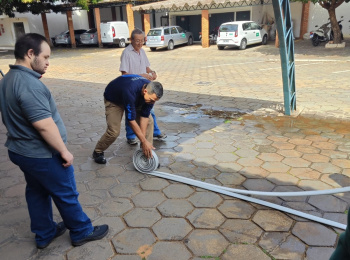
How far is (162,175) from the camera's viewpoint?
3.61 m

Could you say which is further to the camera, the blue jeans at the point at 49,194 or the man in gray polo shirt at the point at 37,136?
the blue jeans at the point at 49,194

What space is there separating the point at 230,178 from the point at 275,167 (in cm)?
65

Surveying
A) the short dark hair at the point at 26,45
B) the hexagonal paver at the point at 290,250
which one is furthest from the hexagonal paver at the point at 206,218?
the short dark hair at the point at 26,45

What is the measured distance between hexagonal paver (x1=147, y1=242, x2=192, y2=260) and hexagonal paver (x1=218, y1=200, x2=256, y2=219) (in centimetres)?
61

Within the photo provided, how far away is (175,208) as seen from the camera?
3012 mm

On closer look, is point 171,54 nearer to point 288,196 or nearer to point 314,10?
point 314,10

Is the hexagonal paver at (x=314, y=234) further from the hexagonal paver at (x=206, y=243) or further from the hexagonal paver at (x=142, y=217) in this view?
the hexagonal paver at (x=142, y=217)

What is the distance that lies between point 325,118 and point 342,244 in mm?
5140

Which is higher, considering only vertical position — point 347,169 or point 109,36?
point 109,36

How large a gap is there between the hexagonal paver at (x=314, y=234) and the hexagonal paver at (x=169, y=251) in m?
0.97

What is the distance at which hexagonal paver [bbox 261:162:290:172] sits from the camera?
375 cm

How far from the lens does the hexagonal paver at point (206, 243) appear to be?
2.43 m

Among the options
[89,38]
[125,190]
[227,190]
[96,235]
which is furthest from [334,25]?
[89,38]

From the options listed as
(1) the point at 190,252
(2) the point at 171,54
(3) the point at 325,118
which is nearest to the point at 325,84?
(3) the point at 325,118
